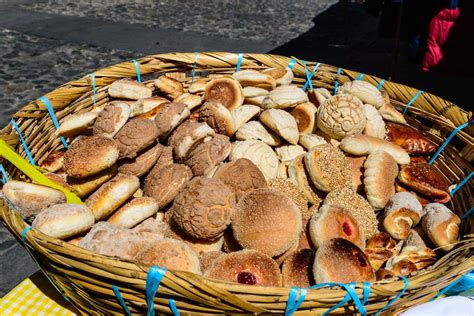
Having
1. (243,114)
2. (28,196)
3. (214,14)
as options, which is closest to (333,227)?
(243,114)

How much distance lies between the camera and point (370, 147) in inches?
85.4

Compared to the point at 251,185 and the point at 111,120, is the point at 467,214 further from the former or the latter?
the point at 111,120

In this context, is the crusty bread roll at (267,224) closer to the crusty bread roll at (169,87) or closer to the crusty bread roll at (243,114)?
the crusty bread roll at (243,114)

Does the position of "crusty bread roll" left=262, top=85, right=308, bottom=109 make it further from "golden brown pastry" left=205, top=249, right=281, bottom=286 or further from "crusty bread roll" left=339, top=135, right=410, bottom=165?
"golden brown pastry" left=205, top=249, right=281, bottom=286

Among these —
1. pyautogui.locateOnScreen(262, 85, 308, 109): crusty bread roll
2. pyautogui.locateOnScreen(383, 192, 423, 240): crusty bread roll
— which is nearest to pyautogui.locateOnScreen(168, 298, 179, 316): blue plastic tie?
pyautogui.locateOnScreen(383, 192, 423, 240): crusty bread roll

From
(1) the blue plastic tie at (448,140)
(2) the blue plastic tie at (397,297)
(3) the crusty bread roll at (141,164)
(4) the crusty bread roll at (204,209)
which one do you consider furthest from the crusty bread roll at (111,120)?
(1) the blue plastic tie at (448,140)

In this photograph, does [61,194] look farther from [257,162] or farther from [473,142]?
[473,142]

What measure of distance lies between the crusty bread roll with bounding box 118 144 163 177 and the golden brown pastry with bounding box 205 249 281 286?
2.24 ft

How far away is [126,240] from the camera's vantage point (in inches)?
63.5

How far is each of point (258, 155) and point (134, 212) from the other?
66cm

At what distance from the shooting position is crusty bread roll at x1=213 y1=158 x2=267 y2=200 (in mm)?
1900

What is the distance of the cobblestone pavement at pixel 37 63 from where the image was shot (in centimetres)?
526

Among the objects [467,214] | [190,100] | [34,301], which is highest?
[190,100]

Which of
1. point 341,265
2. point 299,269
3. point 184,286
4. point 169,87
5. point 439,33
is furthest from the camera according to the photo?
point 439,33
